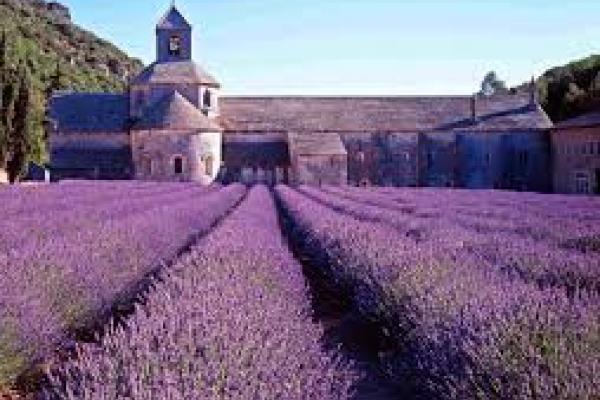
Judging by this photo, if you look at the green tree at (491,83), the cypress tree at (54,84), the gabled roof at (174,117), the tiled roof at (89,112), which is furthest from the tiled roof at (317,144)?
the green tree at (491,83)

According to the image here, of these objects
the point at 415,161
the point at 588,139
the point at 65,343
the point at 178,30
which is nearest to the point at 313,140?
the point at 415,161

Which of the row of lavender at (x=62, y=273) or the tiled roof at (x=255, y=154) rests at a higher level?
the tiled roof at (x=255, y=154)

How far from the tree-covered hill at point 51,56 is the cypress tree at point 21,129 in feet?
0.35

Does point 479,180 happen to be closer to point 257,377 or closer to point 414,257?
point 414,257

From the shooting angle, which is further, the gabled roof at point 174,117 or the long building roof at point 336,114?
the long building roof at point 336,114

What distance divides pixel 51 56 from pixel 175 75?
33342mm

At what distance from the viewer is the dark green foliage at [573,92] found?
190ft

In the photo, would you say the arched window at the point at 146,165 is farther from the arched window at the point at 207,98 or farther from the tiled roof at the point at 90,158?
the arched window at the point at 207,98

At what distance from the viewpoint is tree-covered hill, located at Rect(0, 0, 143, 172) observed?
56.5 meters

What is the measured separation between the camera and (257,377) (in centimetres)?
388

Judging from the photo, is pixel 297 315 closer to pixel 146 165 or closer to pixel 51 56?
pixel 146 165

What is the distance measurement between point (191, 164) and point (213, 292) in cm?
4240

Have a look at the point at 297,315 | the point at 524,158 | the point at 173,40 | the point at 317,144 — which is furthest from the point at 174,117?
the point at 297,315

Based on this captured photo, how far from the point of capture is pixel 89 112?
5097 cm
